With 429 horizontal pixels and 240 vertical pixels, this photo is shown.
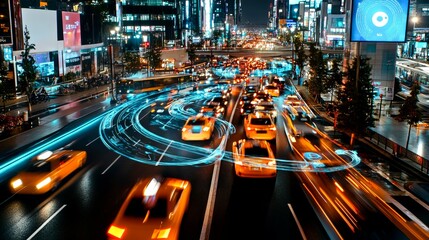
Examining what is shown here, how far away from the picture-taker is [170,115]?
114ft

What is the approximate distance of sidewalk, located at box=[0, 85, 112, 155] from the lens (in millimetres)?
25312

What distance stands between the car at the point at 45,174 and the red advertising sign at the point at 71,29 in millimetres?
44672

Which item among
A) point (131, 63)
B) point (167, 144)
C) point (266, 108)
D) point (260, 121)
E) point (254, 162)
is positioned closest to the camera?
point (254, 162)

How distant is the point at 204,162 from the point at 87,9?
232ft

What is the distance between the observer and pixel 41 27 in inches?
2074

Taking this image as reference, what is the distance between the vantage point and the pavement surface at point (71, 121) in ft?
80.1

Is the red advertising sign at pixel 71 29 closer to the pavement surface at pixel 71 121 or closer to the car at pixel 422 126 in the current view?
the pavement surface at pixel 71 121

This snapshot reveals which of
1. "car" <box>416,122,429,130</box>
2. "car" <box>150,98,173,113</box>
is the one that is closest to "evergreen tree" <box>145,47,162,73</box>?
"car" <box>150,98,173,113</box>

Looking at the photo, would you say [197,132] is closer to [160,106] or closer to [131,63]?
[160,106]

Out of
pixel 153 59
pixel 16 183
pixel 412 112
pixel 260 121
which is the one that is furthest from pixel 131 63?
pixel 16 183

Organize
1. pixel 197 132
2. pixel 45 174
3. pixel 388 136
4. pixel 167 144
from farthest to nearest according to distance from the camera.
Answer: pixel 388 136 < pixel 197 132 < pixel 167 144 < pixel 45 174

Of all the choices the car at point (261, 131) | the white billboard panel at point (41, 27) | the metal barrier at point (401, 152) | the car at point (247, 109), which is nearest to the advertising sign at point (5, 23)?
the white billboard panel at point (41, 27)

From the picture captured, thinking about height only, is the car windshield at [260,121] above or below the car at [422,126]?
above

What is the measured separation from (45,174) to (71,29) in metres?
49.3
